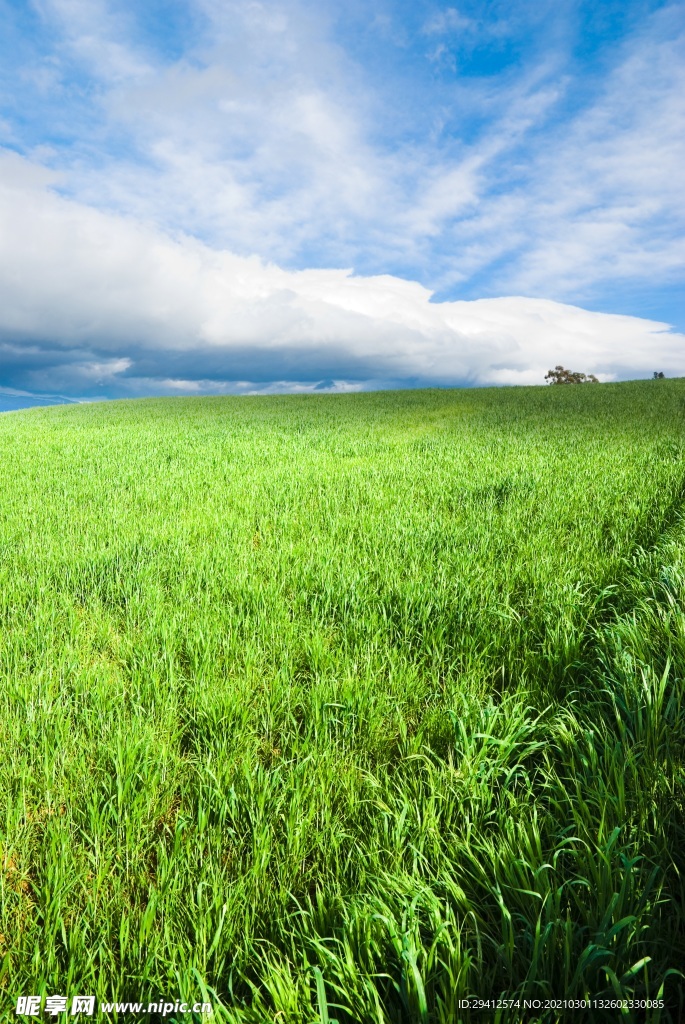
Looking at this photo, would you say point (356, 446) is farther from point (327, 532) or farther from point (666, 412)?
point (666, 412)

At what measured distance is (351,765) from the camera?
115 inches

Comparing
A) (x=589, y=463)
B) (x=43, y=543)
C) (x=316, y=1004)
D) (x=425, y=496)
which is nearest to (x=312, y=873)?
(x=316, y=1004)

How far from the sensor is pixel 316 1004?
1.86 metres

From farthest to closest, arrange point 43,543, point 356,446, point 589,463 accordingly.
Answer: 1. point 356,446
2. point 589,463
3. point 43,543

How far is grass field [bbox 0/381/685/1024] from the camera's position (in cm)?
188

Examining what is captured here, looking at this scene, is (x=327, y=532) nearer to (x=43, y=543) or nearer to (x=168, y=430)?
(x=43, y=543)

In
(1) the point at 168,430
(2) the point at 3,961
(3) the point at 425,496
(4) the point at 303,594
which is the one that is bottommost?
(2) the point at 3,961

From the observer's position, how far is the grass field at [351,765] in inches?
73.9

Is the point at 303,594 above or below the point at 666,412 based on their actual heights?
below

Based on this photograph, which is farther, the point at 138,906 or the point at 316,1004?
the point at 138,906

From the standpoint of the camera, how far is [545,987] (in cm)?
171

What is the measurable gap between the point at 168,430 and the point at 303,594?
725 inches

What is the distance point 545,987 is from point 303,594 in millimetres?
3558

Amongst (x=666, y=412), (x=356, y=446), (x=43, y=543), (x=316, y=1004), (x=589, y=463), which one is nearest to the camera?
(x=316, y=1004)
